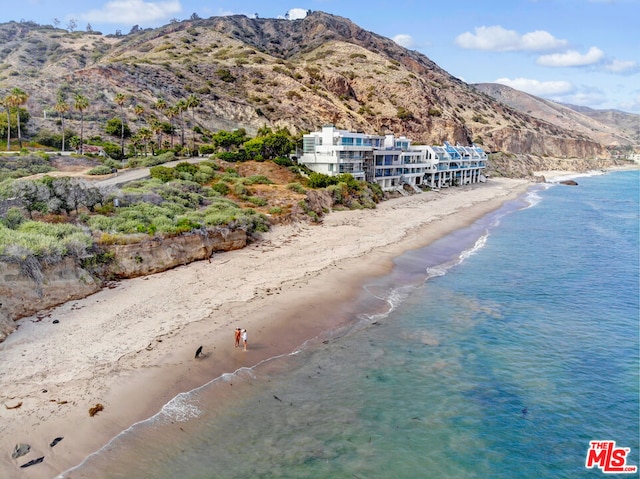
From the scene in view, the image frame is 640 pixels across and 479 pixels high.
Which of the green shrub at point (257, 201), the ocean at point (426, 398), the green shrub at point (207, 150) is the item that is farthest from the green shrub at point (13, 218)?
the green shrub at point (207, 150)

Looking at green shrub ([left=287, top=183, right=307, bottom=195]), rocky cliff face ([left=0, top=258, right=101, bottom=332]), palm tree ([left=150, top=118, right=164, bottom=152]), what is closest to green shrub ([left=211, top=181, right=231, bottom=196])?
green shrub ([left=287, top=183, right=307, bottom=195])

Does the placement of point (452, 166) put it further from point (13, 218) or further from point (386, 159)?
point (13, 218)

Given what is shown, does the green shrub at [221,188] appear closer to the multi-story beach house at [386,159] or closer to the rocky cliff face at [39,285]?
the multi-story beach house at [386,159]

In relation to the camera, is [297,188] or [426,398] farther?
[297,188]

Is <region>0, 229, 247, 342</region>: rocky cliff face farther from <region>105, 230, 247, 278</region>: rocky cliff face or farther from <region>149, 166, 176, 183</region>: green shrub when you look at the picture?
<region>149, 166, 176, 183</region>: green shrub

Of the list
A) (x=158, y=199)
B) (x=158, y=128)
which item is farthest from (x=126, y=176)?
(x=158, y=128)
